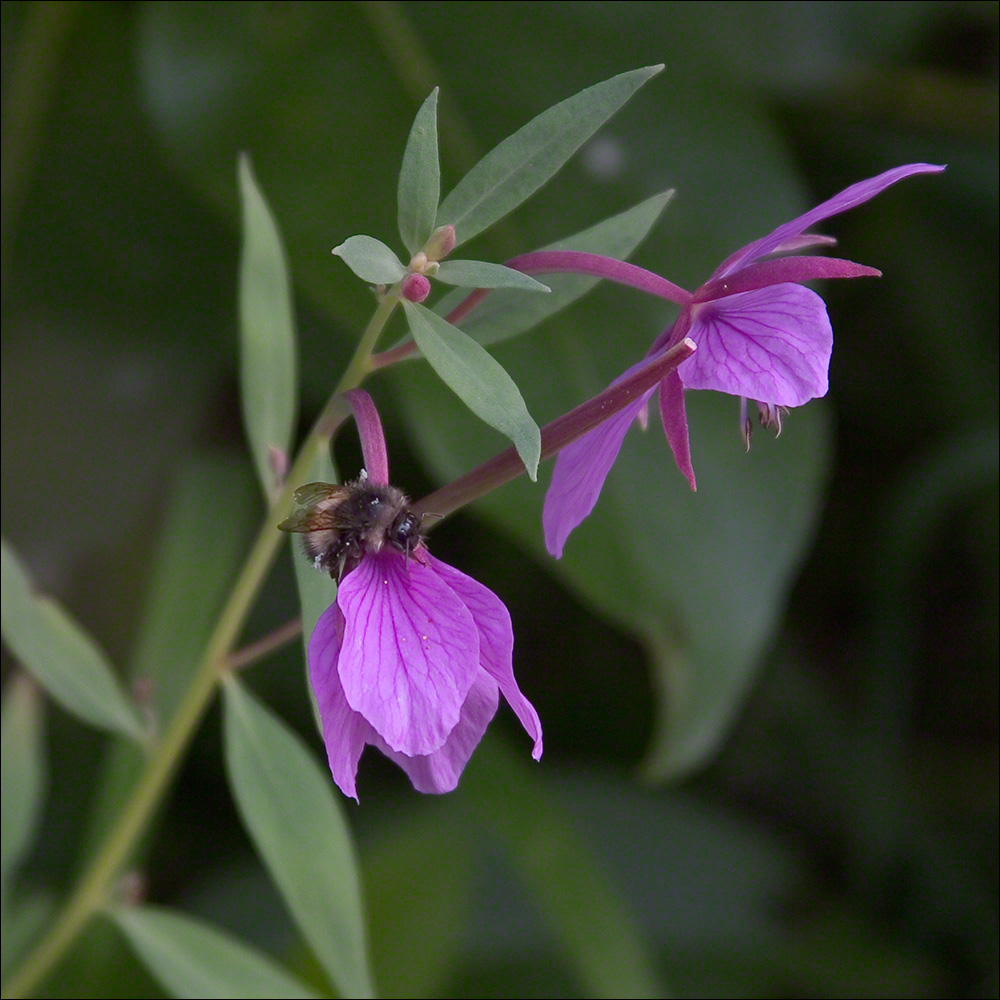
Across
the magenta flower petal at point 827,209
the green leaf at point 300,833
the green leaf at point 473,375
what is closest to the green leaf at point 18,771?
the green leaf at point 300,833

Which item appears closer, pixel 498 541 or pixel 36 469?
pixel 36 469

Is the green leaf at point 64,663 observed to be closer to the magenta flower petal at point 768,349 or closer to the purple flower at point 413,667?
the purple flower at point 413,667

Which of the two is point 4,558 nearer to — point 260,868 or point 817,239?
point 817,239

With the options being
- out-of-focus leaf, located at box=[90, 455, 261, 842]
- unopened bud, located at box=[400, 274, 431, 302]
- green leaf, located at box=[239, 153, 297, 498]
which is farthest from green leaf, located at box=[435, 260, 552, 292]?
out-of-focus leaf, located at box=[90, 455, 261, 842]

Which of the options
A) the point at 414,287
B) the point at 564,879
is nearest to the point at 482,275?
the point at 414,287

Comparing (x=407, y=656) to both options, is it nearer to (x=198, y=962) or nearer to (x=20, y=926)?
(x=198, y=962)

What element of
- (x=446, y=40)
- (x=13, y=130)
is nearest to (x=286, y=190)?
(x=446, y=40)
